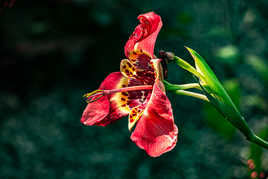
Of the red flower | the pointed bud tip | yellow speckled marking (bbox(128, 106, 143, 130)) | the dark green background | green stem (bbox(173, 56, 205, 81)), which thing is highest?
the pointed bud tip

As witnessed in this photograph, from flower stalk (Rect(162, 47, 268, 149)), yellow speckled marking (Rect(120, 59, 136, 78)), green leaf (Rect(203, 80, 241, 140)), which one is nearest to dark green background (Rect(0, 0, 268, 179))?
green leaf (Rect(203, 80, 241, 140))

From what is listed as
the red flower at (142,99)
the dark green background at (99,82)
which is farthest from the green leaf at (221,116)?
the red flower at (142,99)

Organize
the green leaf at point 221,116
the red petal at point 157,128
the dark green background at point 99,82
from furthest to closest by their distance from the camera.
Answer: the dark green background at point 99,82
the green leaf at point 221,116
the red petal at point 157,128

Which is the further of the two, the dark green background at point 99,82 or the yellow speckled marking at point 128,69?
the dark green background at point 99,82

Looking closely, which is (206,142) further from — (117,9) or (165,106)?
(165,106)

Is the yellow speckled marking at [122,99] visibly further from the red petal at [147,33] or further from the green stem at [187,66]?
the green stem at [187,66]

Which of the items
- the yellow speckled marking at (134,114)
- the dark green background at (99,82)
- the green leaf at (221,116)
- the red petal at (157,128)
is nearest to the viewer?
the red petal at (157,128)

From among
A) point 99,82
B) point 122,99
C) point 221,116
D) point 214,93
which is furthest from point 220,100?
point 99,82

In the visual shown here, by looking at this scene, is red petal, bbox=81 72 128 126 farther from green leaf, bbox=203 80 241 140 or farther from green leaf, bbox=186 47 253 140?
→ green leaf, bbox=203 80 241 140
